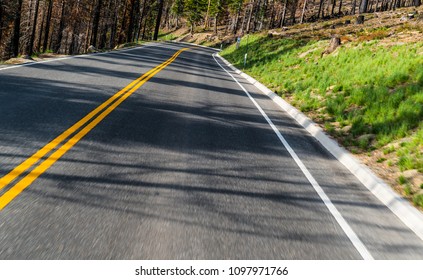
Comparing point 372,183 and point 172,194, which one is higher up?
point 372,183

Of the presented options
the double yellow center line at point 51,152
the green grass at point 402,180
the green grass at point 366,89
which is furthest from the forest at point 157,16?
the green grass at point 402,180

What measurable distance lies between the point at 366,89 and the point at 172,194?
8501mm

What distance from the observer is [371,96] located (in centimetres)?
1010

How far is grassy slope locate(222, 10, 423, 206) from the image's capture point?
696 centimetres

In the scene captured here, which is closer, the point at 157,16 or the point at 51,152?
the point at 51,152

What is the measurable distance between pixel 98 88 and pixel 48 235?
7.49m

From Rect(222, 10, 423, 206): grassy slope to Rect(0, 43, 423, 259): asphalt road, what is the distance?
3.19ft

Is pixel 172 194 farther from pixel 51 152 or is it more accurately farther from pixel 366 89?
pixel 366 89

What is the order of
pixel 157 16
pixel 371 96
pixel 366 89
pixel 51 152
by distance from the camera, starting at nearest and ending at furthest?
pixel 51 152 → pixel 371 96 → pixel 366 89 → pixel 157 16

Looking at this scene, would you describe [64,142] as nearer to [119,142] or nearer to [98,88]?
[119,142]

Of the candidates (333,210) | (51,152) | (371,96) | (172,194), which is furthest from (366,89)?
(51,152)

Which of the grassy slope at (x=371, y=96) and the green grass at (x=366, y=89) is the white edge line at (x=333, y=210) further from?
the green grass at (x=366, y=89)

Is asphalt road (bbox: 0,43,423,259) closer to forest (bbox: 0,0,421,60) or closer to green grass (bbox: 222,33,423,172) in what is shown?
green grass (bbox: 222,33,423,172)

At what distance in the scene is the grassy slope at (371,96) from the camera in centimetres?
696
